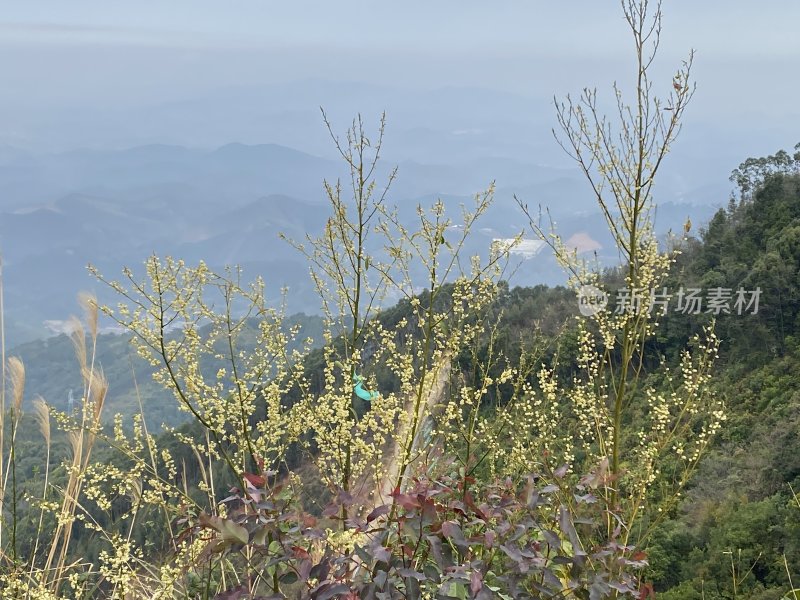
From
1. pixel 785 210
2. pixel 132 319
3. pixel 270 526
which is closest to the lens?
pixel 270 526

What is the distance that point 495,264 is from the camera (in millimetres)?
2457

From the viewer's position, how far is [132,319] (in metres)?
2.05

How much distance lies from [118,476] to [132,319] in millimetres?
500

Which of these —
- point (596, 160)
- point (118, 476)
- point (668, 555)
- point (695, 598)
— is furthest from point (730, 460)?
Result: point (118, 476)

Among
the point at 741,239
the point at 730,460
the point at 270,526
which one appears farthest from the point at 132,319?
the point at 741,239

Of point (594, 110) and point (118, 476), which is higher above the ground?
point (594, 110)

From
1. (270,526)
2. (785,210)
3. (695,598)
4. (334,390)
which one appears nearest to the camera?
(270,526)

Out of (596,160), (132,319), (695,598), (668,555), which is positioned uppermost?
(596,160)

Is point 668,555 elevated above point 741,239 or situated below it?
below

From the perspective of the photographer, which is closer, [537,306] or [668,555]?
[668,555]

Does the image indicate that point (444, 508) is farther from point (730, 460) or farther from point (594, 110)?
point (730, 460)

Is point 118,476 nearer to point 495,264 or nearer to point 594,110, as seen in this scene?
point 495,264

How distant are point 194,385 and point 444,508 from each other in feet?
2.90

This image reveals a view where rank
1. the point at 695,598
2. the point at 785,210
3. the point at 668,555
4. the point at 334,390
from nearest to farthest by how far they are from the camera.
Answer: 1. the point at 334,390
2. the point at 695,598
3. the point at 668,555
4. the point at 785,210
